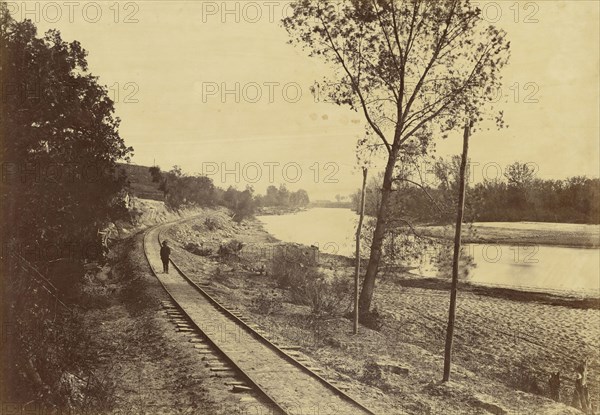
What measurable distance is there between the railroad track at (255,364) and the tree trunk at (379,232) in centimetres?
506

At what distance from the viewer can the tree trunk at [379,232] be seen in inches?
703

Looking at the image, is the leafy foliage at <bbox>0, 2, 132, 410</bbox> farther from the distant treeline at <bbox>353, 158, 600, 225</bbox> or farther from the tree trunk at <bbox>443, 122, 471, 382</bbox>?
the distant treeline at <bbox>353, 158, 600, 225</bbox>

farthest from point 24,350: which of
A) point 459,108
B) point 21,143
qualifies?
point 459,108

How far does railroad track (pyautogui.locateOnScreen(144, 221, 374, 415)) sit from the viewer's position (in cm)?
912

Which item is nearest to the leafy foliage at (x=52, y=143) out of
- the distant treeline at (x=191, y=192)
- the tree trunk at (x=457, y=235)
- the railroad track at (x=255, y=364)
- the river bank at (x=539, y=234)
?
the railroad track at (x=255, y=364)

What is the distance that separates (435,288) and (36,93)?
24.9 meters

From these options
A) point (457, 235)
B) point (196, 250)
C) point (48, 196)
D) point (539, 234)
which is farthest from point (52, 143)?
point (539, 234)

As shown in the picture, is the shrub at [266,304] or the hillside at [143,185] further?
the hillside at [143,185]

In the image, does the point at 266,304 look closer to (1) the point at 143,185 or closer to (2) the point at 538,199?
(2) the point at 538,199

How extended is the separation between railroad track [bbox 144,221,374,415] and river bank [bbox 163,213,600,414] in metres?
0.69

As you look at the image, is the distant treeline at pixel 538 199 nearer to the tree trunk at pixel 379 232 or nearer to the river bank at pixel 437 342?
the river bank at pixel 437 342

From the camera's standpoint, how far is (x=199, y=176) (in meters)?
90.2

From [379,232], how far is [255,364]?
834cm

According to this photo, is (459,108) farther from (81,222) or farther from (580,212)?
(580,212)
